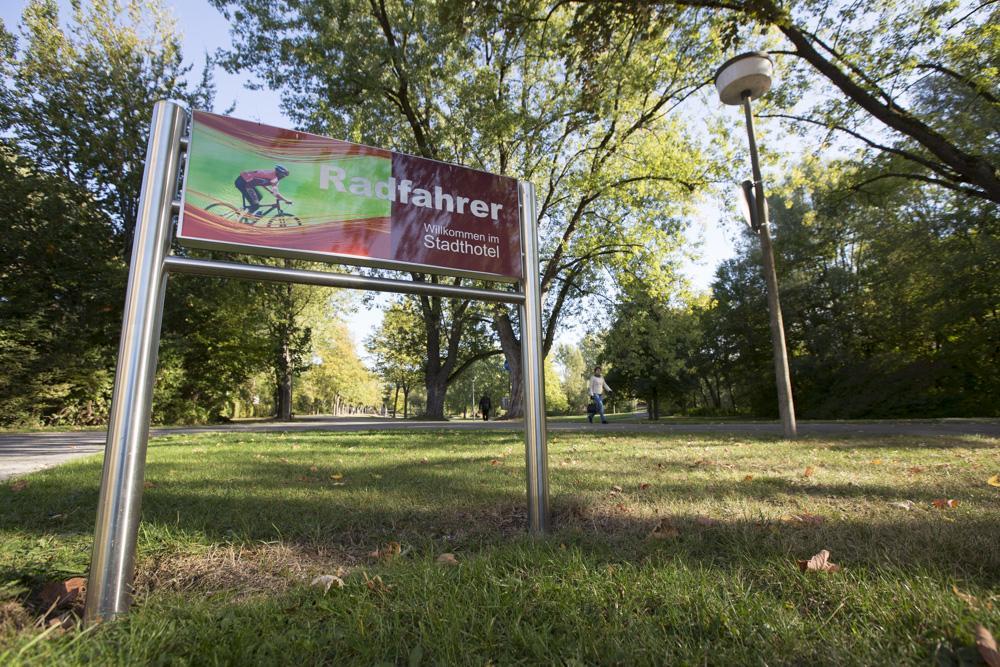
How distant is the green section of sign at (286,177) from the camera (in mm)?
2131

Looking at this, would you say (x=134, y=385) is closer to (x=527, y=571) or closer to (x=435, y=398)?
(x=527, y=571)

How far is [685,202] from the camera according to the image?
1564 cm

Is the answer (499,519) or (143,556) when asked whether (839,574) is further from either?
(143,556)

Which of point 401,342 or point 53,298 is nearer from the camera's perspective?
point 53,298

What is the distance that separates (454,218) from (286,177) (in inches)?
34.8

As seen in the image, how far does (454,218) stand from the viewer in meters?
2.74

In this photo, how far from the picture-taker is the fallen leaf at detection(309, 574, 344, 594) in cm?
189

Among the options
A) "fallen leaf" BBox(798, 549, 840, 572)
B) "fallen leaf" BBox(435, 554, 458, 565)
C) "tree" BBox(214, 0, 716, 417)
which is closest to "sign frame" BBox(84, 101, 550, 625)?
"fallen leaf" BBox(435, 554, 458, 565)

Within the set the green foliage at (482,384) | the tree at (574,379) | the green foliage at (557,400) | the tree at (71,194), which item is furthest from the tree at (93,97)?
the tree at (574,379)

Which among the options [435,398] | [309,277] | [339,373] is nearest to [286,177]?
[309,277]

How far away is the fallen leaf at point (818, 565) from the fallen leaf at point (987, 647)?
51 cm

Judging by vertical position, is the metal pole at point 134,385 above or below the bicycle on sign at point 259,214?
below

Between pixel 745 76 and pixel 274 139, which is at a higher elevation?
pixel 745 76

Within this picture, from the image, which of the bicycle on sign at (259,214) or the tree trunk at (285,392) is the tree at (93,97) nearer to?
the tree trunk at (285,392)
